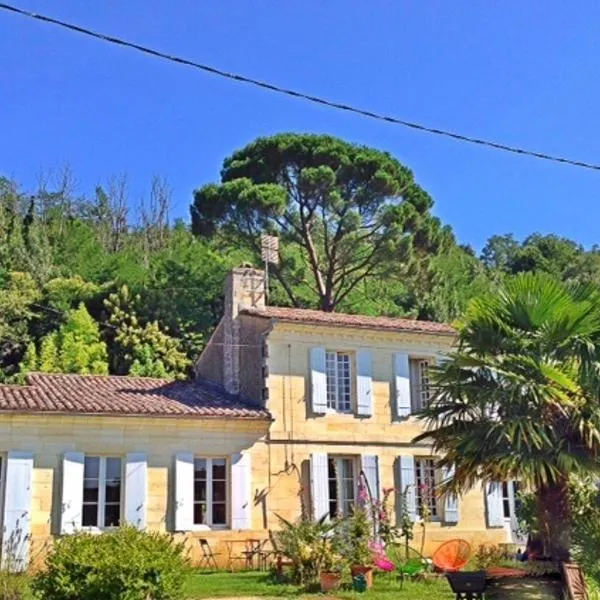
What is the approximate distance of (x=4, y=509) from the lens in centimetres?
1536

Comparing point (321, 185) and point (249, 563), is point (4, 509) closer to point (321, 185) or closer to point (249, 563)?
point (249, 563)

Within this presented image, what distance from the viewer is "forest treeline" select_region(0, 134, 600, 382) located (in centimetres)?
3084

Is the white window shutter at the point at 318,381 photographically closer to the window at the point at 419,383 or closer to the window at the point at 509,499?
the window at the point at 419,383

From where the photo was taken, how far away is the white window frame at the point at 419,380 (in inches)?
802

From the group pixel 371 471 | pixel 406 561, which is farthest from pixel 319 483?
pixel 406 561

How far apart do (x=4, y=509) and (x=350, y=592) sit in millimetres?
6952

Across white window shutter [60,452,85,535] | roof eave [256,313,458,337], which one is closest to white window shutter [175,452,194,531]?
white window shutter [60,452,85,535]

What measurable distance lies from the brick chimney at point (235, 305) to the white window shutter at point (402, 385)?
377 centimetres

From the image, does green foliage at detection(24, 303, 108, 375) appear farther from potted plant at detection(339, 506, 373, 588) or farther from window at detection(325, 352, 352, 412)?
potted plant at detection(339, 506, 373, 588)

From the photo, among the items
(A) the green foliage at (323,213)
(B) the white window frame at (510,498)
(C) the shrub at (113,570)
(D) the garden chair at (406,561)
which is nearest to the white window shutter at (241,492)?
(D) the garden chair at (406,561)

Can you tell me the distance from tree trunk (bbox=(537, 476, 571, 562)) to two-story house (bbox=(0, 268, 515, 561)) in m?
6.55

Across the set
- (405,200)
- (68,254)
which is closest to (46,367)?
(68,254)

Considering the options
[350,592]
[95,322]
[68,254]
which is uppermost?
[68,254]

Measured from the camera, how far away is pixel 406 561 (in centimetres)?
1634
